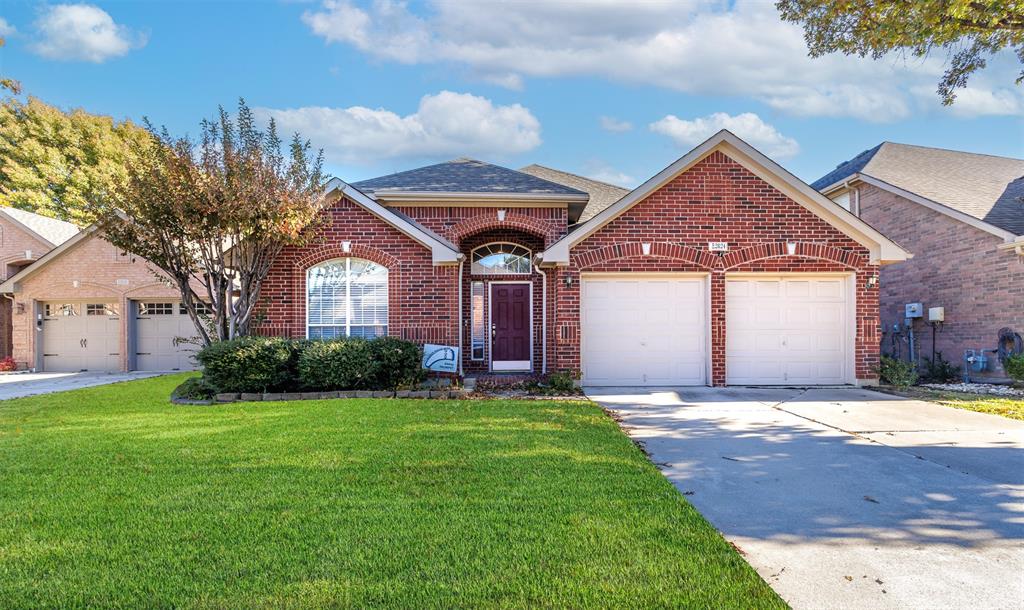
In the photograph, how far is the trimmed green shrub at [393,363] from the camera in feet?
33.7

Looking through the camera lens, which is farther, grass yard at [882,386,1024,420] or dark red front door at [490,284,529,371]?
dark red front door at [490,284,529,371]

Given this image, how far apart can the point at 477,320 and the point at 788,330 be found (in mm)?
7204

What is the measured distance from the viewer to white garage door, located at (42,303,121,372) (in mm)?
18281

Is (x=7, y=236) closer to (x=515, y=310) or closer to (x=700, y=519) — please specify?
(x=515, y=310)

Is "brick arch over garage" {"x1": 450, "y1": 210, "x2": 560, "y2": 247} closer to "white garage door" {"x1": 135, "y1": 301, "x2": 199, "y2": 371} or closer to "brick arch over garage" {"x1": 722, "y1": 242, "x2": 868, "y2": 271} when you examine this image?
"brick arch over garage" {"x1": 722, "y1": 242, "x2": 868, "y2": 271}

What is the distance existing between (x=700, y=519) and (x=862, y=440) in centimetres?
383

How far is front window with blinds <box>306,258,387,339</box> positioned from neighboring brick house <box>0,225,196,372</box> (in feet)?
28.5

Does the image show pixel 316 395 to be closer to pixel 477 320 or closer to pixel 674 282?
pixel 477 320

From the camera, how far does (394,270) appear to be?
38.1 ft

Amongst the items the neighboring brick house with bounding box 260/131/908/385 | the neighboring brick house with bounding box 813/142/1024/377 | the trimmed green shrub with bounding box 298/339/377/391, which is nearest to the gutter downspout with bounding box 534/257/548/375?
the neighboring brick house with bounding box 260/131/908/385

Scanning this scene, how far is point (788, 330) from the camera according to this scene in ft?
38.9

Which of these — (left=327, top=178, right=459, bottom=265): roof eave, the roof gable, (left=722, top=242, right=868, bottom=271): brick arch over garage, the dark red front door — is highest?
the roof gable

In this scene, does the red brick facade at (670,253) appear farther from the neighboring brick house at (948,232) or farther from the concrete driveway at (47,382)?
the concrete driveway at (47,382)

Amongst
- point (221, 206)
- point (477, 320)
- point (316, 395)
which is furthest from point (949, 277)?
point (221, 206)
